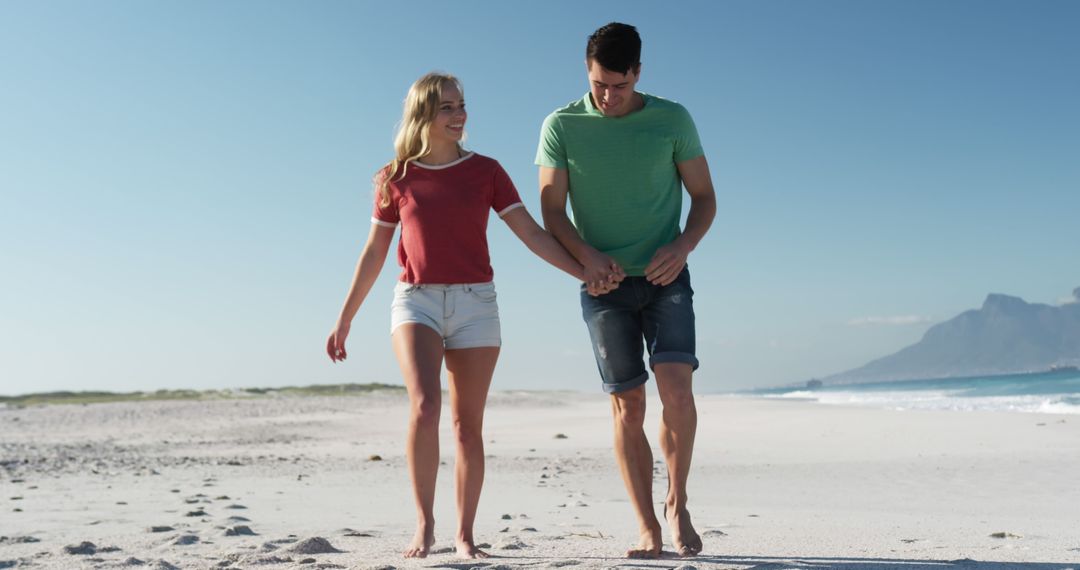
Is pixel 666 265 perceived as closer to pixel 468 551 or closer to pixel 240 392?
pixel 468 551

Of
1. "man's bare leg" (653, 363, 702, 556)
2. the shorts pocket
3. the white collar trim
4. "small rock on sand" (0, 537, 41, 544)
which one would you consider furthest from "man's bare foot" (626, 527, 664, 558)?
"small rock on sand" (0, 537, 41, 544)

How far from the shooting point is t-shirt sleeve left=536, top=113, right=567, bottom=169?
4012 millimetres

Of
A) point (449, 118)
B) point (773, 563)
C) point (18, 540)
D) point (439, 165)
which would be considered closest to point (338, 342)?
point (439, 165)

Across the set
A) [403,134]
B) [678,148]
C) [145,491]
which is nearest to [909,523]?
[678,148]

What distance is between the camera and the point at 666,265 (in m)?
3.73

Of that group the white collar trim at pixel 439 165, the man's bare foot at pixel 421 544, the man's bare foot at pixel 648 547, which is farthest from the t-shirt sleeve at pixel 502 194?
the man's bare foot at pixel 648 547

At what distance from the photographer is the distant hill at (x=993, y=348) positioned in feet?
349

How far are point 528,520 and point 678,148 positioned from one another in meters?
2.61

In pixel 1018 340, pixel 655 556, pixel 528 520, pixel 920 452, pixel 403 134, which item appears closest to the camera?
pixel 655 556

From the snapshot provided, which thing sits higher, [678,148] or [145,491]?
[678,148]

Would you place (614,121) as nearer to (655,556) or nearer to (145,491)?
(655,556)

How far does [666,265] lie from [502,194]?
75 centimetres

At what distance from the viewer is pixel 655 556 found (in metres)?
3.66

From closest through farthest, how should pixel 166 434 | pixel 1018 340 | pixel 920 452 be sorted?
pixel 920 452, pixel 166 434, pixel 1018 340
